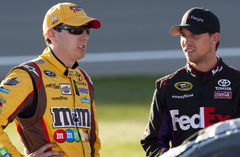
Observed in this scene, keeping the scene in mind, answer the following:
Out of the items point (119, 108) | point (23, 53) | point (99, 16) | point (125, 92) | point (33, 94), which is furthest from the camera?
point (99, 16)

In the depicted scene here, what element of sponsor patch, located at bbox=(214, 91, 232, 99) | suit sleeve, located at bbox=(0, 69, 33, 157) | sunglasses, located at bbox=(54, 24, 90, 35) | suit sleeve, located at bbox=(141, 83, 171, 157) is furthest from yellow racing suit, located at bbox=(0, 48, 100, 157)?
sponsor patch, located at bbox=(214, 91, 232, 99)

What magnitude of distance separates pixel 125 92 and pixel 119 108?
3.65ft

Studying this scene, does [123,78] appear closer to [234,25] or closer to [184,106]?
[234,25]

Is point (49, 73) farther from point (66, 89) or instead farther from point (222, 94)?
point (222, 94)

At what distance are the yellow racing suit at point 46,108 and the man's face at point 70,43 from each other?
9cm

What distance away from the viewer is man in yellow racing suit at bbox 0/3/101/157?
4.84 metres

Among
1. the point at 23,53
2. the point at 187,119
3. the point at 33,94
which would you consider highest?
the point at 33,94

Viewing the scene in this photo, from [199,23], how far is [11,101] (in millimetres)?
1515

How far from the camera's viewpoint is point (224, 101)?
5363mm

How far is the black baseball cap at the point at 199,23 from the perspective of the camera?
5.40 metres

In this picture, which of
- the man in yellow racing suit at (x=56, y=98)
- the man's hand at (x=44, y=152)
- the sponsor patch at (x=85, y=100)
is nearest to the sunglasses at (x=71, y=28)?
the man in yellow racing suit at (x=56, y=98)

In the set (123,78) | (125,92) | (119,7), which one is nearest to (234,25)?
(119,7)

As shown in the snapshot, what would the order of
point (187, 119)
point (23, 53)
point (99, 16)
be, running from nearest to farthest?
point (187, 119), point (23, 53), point (99, 16)

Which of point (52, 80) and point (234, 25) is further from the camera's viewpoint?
point (234, 25)
